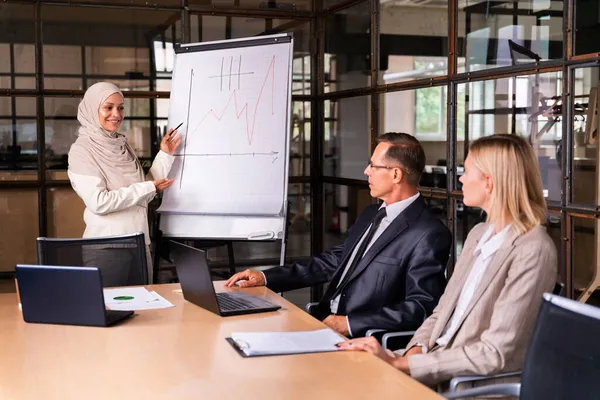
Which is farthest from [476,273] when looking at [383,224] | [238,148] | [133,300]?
[238,148]

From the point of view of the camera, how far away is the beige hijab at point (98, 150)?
384cm

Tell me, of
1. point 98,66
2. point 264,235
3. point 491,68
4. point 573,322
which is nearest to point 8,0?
point 98,66

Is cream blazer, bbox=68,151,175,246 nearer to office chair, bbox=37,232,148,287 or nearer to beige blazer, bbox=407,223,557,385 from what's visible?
office chair, bbox=37,232,148,287

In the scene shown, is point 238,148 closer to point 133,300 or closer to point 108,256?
point 108,256

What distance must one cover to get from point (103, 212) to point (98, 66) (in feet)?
4.82

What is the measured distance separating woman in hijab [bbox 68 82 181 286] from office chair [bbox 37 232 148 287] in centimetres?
55

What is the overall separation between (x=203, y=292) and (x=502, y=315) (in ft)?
3.26

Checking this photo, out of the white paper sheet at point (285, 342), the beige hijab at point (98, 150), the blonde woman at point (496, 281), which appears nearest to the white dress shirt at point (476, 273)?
the blonde woman at point (496, 281)

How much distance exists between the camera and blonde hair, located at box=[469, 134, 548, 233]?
2.10 m

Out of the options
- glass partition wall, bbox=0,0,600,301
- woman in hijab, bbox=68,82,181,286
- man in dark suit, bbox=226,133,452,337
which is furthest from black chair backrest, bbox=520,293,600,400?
woman in hijab, bbox=68,82,181,286

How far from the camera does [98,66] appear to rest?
487 cm

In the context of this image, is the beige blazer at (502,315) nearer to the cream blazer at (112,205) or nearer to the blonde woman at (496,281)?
the blonde woman at (496,281)

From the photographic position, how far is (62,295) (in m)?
2.29

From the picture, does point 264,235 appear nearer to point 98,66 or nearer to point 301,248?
point 301,248
